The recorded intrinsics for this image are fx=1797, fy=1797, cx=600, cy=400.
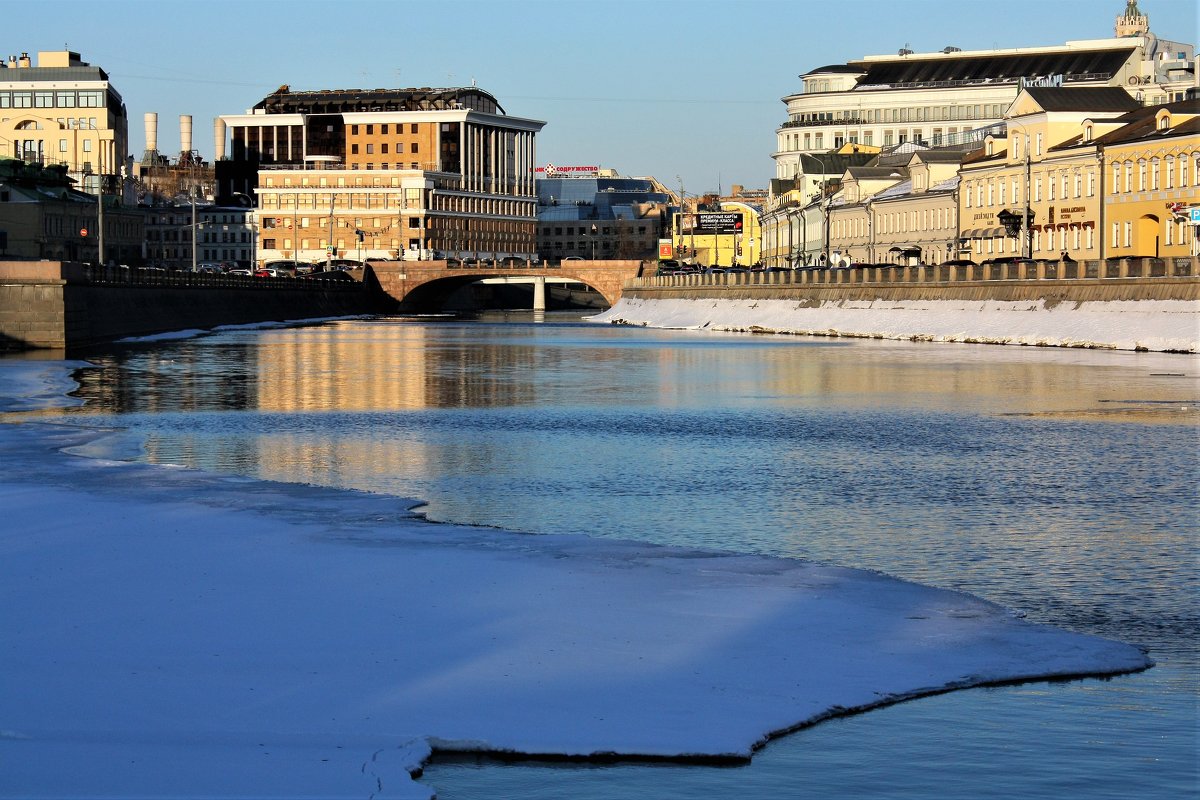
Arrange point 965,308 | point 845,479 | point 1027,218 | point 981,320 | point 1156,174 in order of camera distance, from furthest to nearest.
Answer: point 1027,218, point 1156,174, point 965,308, point 981,320, point 845,479

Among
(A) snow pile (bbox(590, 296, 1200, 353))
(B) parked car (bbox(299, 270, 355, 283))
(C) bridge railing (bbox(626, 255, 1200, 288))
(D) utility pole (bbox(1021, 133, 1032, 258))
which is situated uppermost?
(D) utility pole (bbox(1021, 133, 1032, 258))

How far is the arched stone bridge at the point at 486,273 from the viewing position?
570 ft

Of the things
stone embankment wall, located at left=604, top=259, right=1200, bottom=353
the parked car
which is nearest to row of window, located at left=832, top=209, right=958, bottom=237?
stone embankment wall, located at left=604, top=259, right=1200, bottom=353

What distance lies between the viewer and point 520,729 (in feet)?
41.5

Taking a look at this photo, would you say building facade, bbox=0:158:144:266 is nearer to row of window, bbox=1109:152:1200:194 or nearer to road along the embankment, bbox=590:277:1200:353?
road along the embankment, bbox=590:277:1200:353

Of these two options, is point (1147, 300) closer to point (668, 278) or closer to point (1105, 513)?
point (1105, 513)

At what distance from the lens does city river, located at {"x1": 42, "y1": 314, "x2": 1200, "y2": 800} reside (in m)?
12.4

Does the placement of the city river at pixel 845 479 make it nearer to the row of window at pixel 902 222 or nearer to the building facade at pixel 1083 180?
the building facade at pixel 1083 180

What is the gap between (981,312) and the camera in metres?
84.4

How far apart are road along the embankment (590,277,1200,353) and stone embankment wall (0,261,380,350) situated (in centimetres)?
3048

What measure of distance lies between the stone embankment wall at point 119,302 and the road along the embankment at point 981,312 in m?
30.5

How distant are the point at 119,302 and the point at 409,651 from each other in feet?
250

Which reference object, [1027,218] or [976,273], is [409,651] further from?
[1027,218]

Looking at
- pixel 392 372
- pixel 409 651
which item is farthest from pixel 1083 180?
pixel 409 651
